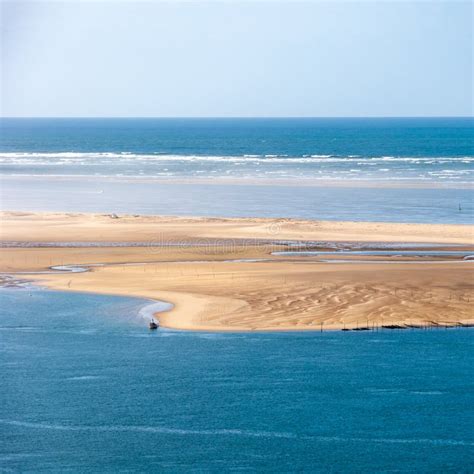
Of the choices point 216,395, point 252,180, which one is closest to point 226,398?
point 216,395

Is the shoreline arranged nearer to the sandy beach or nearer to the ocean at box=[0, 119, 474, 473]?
the sandy beach

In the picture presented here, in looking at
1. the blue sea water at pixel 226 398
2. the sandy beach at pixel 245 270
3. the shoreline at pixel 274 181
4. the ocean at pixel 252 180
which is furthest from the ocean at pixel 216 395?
the shoreline at pixel 274 181

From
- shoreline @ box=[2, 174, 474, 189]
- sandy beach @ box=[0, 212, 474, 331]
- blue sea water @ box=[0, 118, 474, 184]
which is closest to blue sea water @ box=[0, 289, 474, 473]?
sandy beach @ box=[0, 212, 474, 331]

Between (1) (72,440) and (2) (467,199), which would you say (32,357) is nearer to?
(1) (72,440)

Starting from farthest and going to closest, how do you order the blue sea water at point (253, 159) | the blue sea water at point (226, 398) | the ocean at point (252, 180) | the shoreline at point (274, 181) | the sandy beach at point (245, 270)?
1. the blue sea water at point (253, 159)
2. the shoreline at point (274, 181)
3. the ocean at point (252, 180)
4. the sandy beach at point (245, 270)
5. the blue sea water at point (226, 398)

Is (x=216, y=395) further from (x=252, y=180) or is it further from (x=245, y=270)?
(x=252, y=180)

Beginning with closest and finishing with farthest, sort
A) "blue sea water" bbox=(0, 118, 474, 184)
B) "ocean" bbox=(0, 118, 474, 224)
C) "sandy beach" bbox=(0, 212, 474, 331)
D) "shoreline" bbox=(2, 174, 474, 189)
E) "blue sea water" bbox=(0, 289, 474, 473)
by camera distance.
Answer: "blue sea water" bbox=(0, 289, 474, 473) → "sandy beach" bbox=(0, 212, 474, 331) → "ocean" bbox=(0, 118, 474, 224) → "shoreline" bbox=(2, 174, 474, 189) → "blue sea water" bbox=(0, 118, 474, 184)

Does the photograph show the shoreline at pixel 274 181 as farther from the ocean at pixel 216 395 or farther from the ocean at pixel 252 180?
the ocean at pixel 216 395
